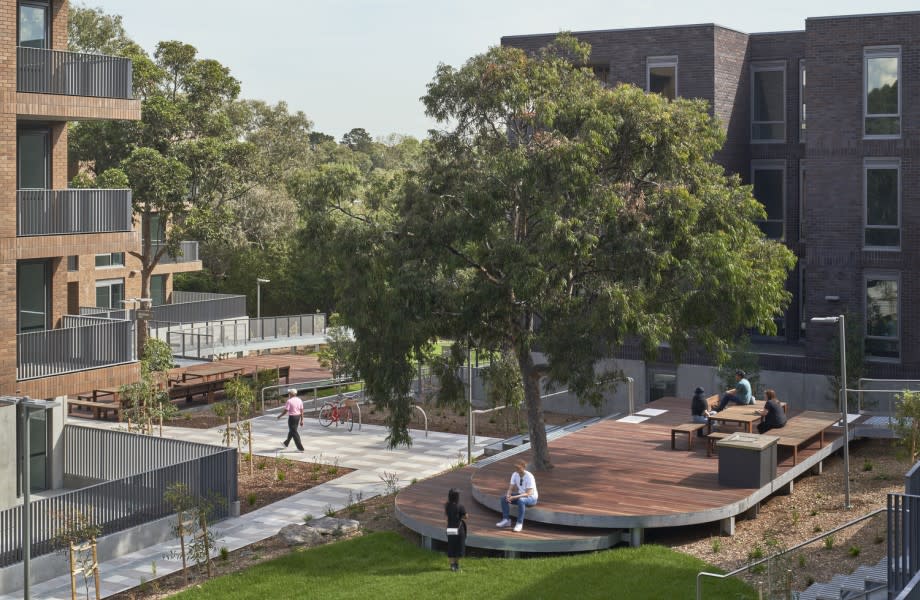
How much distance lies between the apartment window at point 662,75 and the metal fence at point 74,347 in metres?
18.0

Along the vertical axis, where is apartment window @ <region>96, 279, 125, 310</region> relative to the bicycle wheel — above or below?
above

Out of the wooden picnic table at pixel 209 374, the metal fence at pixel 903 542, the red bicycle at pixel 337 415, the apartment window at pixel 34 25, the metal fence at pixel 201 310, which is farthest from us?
the metal fence at pixel 201 310

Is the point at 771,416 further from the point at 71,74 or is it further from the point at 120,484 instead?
the point at 71,74

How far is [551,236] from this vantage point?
66.3ft

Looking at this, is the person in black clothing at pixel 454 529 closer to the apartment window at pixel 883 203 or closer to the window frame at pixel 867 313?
the window frame at pixel 867 313

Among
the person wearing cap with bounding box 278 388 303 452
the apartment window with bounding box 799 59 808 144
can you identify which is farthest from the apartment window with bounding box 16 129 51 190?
the apartment window with bounding box 799 59 808 144

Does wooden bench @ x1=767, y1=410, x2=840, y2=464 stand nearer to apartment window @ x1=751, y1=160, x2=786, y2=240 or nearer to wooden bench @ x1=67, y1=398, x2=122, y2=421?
apartment window @ x1=751, y1=160, x2=786, y2=240

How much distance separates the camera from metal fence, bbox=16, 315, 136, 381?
24156 millimetres

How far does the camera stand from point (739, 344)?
103ft

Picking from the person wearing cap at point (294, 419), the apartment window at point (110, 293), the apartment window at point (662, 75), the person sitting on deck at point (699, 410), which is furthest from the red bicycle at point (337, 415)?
the apartment window at point (110, 293)

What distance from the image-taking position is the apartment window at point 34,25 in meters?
25.3

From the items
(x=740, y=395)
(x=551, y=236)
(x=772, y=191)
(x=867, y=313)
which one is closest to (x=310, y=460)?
(x=740, y=395)

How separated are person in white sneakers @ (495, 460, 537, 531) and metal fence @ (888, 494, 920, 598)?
720cm

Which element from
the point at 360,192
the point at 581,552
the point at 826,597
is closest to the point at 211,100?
the point at 360,192
